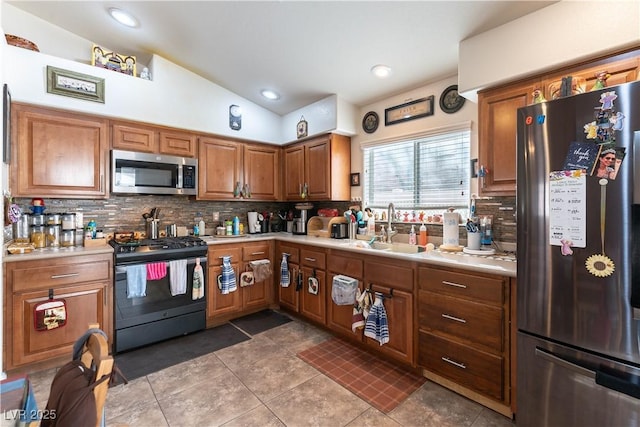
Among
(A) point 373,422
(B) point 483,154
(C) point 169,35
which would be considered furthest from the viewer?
(C) point 169,35

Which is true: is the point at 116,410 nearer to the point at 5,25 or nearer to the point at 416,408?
the point at 416,408

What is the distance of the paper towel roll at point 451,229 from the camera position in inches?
95.3

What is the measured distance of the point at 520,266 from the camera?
153 cm

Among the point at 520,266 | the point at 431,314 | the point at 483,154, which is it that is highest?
the point at 483,154

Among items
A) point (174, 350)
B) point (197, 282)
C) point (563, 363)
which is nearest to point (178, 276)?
point (197, 282)

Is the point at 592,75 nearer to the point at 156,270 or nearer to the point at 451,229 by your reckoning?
the point at 451,229

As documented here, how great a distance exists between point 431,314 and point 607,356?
0.92 metres

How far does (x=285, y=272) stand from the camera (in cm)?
328

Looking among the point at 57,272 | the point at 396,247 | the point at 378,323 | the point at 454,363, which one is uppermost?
the point at 396,247

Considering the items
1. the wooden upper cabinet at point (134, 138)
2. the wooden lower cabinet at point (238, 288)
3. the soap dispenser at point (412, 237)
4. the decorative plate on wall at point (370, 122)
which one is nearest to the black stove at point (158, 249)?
the wooden lower cabinet at point (238, 288)

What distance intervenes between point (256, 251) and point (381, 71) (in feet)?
7.57

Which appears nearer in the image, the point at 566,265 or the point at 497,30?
the point at 566,265

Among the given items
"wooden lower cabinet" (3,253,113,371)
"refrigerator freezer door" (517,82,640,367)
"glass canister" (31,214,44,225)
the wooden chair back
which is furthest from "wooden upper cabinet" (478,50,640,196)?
"glass canister" (31,214,44,225)

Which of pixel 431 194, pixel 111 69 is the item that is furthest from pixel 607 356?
pixel 111 69
